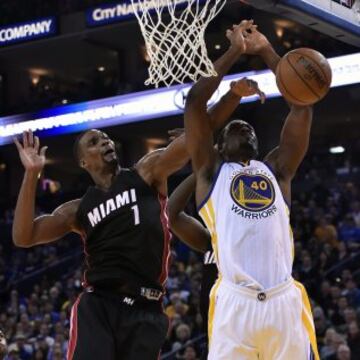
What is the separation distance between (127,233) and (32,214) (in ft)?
1.90

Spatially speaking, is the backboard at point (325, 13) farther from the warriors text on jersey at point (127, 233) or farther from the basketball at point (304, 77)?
the warriors text on jersey at point (127, 233)

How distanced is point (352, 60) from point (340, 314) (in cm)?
671

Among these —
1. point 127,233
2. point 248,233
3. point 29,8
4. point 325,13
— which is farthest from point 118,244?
point 29,8

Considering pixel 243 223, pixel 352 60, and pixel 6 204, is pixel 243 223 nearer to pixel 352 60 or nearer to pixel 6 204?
pixel 352 60

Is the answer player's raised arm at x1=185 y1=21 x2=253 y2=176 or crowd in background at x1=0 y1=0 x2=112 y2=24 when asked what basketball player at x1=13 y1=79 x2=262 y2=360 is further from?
crowd in background at x1=0 y1=0 x2=112 y2=24

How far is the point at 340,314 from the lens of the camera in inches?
431

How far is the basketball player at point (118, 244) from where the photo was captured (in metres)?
4.79

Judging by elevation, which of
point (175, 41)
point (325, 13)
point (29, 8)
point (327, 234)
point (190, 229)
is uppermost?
point (29, 8)

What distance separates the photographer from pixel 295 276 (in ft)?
41.5

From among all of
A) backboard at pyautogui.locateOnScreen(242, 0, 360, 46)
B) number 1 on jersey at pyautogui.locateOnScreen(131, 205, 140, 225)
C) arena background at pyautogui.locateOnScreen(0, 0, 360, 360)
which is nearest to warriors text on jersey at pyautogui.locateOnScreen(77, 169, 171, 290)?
number 1 on jersey at pyautogui.locateOnScreen(131, 205, 140, 225)

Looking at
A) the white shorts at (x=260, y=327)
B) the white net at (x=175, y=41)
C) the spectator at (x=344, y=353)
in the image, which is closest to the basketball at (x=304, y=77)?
the white net at (x=175, y=41)

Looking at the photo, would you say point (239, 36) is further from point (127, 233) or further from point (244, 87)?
point (127, 233)

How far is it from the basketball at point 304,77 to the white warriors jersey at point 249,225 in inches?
16.4

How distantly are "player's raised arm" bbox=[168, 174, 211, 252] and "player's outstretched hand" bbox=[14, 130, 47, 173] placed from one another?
3.23 feet
